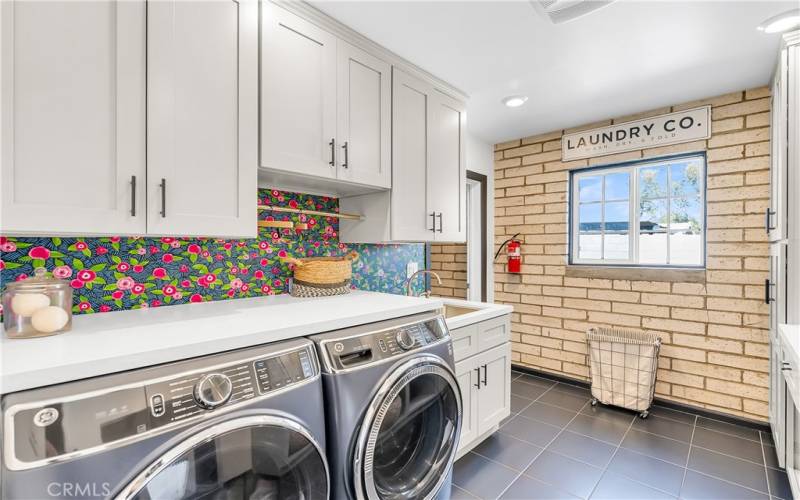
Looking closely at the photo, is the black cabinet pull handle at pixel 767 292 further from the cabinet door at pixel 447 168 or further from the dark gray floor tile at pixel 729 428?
the cabinet door at pixel 447 168

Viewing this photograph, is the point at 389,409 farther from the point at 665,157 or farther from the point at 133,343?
the point at 665,157

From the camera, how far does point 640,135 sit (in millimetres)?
3100

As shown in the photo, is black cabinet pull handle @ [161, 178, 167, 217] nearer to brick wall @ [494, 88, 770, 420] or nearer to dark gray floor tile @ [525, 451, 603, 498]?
dark gray floor tile @ [525, 451, 603, 498]

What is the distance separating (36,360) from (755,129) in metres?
3.98

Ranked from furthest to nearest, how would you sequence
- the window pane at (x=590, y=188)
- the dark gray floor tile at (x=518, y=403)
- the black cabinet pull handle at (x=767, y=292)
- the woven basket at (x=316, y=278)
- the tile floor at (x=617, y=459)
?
the window pane at (x=590, y=188) → the dark gray floor tile at (x=518, y=403) → the black cabinet pull handle at (x=767, y=292) → the tile floor at (x=617, y=459) → the woven basket at (x=316, y=278)

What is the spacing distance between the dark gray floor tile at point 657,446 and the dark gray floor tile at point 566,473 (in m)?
0.45

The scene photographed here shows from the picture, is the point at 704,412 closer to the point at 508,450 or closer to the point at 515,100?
the point at 508,450

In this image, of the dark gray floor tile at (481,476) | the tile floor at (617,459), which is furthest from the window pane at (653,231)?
the dark gray floor tile at (481,476)

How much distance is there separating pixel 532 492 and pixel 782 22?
8.92ft

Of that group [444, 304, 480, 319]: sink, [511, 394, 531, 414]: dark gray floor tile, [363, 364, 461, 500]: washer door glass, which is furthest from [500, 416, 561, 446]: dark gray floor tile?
[363, 364, 461, 500]: washer door glass

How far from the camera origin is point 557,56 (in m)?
2.16

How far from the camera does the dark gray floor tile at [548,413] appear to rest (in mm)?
2799

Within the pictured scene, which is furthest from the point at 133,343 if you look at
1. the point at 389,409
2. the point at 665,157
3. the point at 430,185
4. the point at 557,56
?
the point at 665,157

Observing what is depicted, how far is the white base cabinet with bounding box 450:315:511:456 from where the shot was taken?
2137 millimetres
